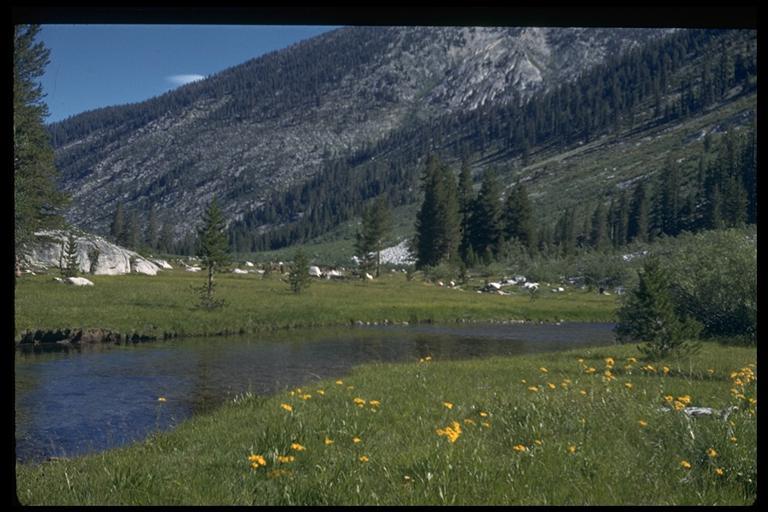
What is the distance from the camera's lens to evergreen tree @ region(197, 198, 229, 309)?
126ft

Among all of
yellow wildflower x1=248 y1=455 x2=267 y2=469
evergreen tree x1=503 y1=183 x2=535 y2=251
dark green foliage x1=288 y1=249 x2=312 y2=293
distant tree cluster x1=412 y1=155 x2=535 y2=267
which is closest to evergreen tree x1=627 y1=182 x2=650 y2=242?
distant tree cluster x1=412 y1=155 x2=535 y2=267

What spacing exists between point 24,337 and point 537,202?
412 feet

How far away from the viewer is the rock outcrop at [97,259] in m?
44.1

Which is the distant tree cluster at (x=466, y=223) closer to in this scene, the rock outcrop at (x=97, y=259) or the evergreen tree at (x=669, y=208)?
the evergreen tree at (x=669, y=208)

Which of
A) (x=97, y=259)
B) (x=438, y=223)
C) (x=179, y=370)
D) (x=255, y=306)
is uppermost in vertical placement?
(x=438, y=223)

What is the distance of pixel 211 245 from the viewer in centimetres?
4109

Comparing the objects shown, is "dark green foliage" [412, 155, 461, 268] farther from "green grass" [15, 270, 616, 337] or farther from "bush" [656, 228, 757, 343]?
"bush" [656, 228, 757, 343]

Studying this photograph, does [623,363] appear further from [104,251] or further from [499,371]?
[104,251]

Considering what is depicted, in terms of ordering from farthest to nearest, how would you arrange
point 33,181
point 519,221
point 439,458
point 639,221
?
point 519,221, point 639,221, point 33,181, point 439,458

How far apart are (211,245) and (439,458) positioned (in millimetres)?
36867

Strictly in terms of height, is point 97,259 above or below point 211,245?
below

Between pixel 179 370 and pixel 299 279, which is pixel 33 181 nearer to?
pixel 179 370

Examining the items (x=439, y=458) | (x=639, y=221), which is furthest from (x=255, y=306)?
(x=639, y=221)

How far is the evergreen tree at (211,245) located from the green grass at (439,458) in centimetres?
2689
